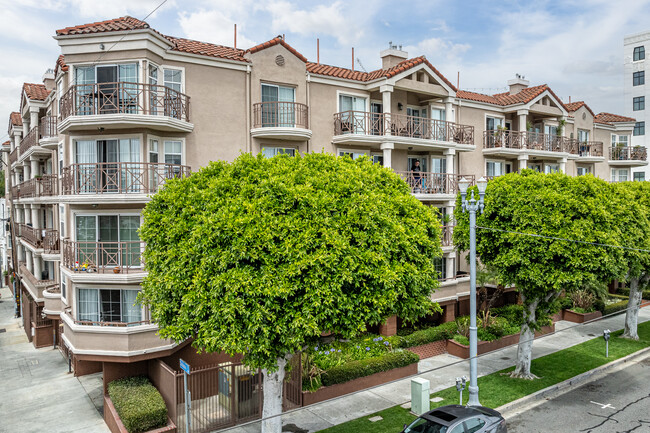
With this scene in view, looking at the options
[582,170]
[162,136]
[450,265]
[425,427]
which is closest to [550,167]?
[582,170]

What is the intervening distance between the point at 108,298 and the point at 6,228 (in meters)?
34.6

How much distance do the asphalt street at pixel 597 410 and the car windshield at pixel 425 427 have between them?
4.14m

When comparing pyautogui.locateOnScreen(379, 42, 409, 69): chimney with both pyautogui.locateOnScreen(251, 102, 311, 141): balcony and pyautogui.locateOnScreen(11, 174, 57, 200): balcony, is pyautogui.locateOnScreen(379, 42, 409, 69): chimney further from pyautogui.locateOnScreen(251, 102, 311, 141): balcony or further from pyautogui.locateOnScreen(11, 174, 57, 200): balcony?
pyautogui.locateOnScreen(11, 174, 57, 200): balcony

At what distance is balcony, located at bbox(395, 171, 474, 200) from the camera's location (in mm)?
25484

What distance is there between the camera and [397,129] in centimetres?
2536

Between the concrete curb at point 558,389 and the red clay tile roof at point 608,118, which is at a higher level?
the red clay tile roof at point 608,118

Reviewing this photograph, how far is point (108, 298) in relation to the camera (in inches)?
685

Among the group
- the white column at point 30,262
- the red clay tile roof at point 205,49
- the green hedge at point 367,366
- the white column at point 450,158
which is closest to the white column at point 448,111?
the white column at point 450,158

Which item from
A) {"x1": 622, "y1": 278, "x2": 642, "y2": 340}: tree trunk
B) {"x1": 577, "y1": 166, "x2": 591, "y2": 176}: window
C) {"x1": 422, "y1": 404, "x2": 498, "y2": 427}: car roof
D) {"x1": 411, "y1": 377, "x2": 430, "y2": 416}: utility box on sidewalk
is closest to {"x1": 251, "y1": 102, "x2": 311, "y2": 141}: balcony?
{"x1": 411, "y1": 377, "x2": 430, "y2": 416}: utility box on sidewalk

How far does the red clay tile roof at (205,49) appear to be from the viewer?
63.1ft

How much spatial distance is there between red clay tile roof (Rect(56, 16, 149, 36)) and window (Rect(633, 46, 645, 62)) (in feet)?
158

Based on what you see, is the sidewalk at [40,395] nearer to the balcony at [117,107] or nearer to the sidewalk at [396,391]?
the sidewalk at [396,391]

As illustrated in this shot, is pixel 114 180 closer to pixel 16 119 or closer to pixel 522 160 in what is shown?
pixel 16 119

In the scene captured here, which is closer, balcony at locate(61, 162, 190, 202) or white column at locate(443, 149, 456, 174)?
balcony at locate(61, 162, 190, 202)
